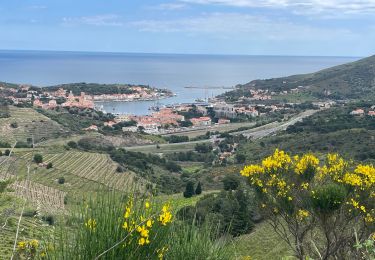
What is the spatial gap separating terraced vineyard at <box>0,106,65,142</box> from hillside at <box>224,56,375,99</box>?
204 ft

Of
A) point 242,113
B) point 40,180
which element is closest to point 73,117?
point 242,113

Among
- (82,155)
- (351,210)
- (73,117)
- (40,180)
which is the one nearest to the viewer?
(351,210)

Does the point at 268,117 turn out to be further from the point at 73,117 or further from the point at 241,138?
the point at 73,117

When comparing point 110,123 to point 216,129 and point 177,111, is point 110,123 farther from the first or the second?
point 177,111

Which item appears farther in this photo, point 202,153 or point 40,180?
point 202,153

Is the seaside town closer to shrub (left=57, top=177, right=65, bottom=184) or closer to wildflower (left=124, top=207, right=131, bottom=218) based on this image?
shrub (left=57, top=177, right=65, bottom=184)

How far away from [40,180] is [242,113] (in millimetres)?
57670

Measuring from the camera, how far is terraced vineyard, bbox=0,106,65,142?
53241 millimetres

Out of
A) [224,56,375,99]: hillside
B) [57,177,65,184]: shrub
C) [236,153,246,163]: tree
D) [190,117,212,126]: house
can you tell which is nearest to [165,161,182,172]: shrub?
[236,153,246,163]: tree

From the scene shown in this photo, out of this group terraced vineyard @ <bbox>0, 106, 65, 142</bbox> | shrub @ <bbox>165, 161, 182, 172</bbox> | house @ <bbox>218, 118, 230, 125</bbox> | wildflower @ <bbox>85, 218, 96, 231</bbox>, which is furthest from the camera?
house @ <bbox>218, 118, 230, 125</bbox>

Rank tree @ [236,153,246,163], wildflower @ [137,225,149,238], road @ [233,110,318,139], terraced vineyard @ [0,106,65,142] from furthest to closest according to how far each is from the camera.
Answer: road @ [233,110,318,139]
terraced vineyard @ [0,106,65,142]
tree @ [236,153,246,163]
wildflower @ [137,225,149,238]

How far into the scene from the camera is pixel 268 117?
263ft

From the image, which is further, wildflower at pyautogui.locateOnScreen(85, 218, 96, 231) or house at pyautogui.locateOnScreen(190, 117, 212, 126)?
house at pyautogui.locateOnScreen(190, 117, 212, 126)

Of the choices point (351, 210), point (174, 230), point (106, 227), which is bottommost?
point (351, 210)
